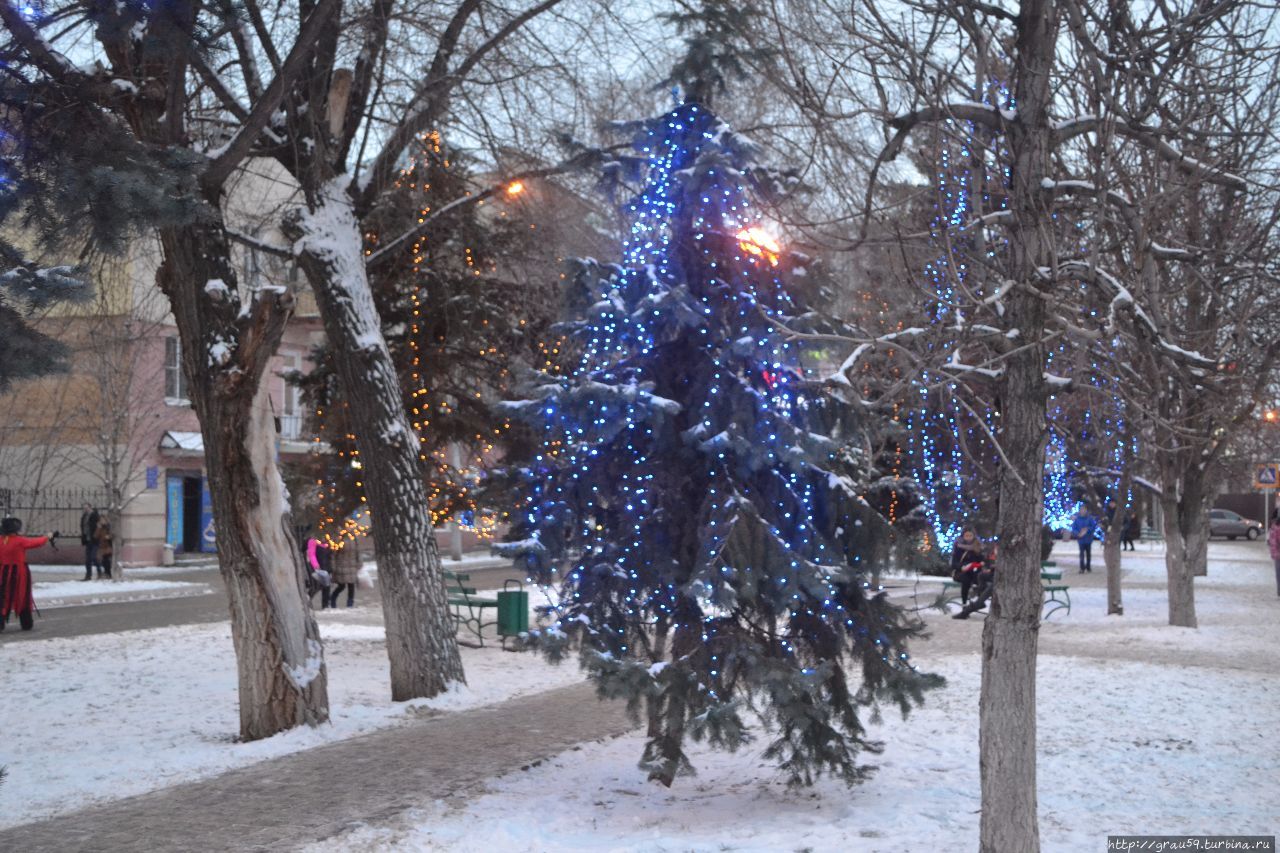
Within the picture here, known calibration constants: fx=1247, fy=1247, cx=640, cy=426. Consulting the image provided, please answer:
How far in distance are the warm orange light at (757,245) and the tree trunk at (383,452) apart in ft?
15.2

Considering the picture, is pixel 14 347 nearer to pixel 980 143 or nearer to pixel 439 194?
pixel 980 143

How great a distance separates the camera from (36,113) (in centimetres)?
837

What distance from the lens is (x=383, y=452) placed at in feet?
38.6

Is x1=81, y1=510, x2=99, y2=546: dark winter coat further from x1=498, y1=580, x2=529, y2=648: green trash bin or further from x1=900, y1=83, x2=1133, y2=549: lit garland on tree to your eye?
x1=900, y1=83, x2=1133, y2=549: lit garland on tree

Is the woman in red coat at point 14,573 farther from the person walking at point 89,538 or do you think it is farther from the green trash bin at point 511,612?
the person walking at point 89,538

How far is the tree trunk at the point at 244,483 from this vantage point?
949cm

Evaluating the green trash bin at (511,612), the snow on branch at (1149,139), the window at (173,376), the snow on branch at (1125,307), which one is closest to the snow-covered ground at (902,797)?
the snow on branch at (1125,307)

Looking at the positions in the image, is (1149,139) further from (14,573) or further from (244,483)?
(14,573)

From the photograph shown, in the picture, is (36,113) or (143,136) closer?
(36,113)

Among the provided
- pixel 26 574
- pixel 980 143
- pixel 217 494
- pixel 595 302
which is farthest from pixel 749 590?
pixel 26 574

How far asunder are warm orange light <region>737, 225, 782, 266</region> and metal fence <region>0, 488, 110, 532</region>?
98.8 feet

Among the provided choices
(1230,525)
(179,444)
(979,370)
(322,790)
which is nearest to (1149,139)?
(979,370)

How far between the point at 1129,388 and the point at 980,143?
2.65m

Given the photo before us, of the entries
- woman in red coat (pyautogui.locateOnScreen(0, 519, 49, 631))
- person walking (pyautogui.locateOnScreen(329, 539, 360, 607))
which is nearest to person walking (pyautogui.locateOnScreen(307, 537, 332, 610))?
person walking (pyautogui.locateOnScreen(329, 539, 360, 607))
